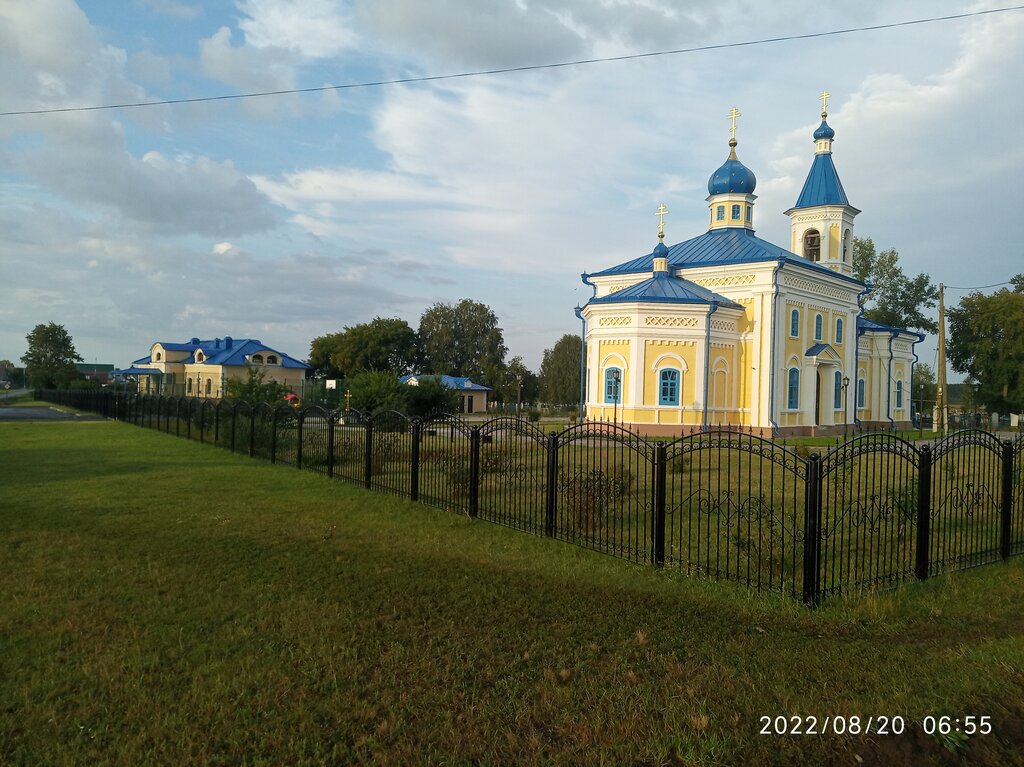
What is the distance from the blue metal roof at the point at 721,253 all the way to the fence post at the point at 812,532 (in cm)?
2437

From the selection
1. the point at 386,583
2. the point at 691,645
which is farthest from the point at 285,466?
the point at 691,645

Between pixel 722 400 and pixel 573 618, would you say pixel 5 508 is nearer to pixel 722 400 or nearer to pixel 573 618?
pixel 573 618

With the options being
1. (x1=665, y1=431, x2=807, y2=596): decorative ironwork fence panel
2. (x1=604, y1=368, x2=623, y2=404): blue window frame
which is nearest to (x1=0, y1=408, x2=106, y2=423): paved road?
(x1=604, y1=368, x2=623, y2=404): blue window frame

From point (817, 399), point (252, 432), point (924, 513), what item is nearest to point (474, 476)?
point (924, 513)

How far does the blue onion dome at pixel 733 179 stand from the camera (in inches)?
1312

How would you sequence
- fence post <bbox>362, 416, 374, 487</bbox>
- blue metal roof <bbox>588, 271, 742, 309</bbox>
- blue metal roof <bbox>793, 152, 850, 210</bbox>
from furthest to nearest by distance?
blue metal roof <bbox>793, 152, 850, 210</bbox>
blue metal roof <bbox>588, 271, 742, 309</bbox>
fence post <bbox>362, 416, 374, 487</bbox>

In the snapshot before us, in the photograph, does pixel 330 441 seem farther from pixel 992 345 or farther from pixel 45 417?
pixel 992 345

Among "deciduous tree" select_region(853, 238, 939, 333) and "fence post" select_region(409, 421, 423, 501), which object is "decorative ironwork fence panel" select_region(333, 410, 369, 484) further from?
"deciduous tree" select_region(853, 238, 939, 333)

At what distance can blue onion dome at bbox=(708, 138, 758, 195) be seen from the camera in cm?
3331

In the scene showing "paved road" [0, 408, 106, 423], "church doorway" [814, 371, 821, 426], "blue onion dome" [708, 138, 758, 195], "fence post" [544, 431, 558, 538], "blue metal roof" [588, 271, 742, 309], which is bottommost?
"paved road" [0, 408, 106, 423]

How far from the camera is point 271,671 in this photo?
4.23m

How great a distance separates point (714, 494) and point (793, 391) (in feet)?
69.0

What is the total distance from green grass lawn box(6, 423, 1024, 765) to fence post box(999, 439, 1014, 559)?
34 cm

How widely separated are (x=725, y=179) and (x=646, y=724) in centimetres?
3328
